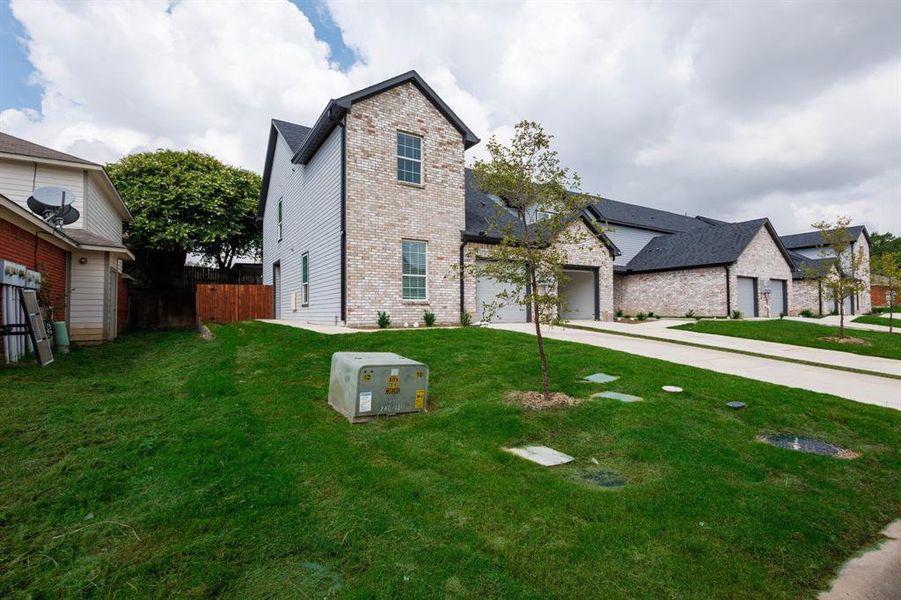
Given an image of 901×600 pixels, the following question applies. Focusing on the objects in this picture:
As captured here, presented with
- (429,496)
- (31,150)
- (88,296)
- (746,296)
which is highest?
(31,150)

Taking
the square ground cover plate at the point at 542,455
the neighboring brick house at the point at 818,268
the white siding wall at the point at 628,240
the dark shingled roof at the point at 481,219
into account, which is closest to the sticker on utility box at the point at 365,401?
the square ground cover plate at the point at 542,455

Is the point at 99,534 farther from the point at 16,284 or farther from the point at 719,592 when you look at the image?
the point at 16,284

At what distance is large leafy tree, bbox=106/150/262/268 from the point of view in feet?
66.9

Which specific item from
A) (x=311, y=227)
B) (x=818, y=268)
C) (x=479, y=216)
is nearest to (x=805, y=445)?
(x=479, y=216)

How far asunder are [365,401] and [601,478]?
2.76 m

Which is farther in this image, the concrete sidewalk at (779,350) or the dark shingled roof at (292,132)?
the dark shingled roof at (292,132)

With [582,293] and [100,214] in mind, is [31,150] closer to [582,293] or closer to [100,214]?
[100,214]

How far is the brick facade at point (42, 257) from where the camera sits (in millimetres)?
8627

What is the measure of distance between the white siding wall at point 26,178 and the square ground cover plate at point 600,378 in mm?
15493

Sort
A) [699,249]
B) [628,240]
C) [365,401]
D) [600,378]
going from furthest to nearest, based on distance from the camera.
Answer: [628,240] → [699,249] → [600,378] → [365,401]

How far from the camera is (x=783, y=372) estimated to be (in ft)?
27.2

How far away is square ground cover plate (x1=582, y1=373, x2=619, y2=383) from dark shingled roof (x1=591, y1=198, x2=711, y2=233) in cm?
1912

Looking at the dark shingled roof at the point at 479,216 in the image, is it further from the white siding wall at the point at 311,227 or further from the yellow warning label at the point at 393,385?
the yellow warning label at the point at 393,385

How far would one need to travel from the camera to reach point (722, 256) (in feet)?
69.5
